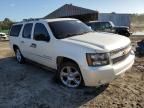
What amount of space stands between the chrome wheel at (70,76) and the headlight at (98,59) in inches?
24.4

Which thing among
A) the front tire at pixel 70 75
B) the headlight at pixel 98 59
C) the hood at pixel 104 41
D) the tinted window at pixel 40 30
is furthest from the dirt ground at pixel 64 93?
the tinted window at pixel 40 30

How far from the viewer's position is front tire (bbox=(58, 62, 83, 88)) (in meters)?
6.04

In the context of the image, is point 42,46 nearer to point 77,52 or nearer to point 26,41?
point 26,41

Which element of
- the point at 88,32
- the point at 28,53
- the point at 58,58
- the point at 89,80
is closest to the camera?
the point at 89,80

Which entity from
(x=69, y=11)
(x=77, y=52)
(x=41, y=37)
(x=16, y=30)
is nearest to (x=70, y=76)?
(x=77, y=52)

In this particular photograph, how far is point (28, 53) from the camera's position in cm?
855

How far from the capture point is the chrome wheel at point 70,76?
613cm

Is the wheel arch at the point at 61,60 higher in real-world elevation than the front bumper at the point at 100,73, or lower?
higher

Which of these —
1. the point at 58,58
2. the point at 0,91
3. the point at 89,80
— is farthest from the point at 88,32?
the point at 0,91

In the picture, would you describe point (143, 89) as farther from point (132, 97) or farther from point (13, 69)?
point (13, 69)

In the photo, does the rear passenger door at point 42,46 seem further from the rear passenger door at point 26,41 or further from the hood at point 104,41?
the hood at point 104,41

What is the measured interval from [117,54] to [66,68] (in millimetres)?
1434

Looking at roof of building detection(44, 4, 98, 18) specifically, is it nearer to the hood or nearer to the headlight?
the hood

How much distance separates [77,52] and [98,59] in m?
0.57
